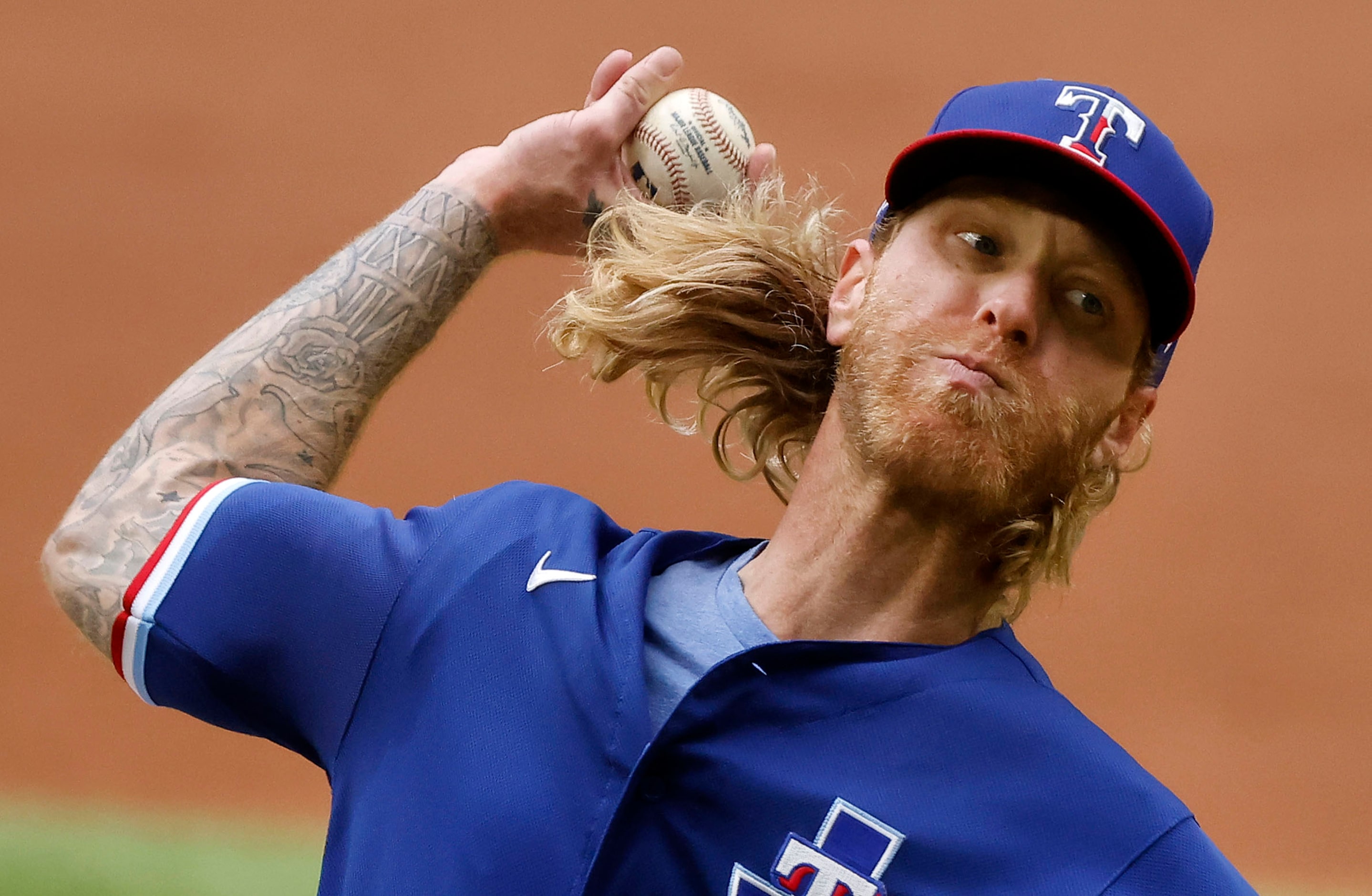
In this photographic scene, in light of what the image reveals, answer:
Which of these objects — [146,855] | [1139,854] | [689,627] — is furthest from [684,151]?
[146,855]

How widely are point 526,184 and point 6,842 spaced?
9.54ft

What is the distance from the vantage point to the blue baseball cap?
1.39m

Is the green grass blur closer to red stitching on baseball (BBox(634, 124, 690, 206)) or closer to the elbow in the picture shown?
the elbow

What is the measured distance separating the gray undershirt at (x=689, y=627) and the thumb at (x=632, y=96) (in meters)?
0.64

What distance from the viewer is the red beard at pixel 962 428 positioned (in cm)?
135

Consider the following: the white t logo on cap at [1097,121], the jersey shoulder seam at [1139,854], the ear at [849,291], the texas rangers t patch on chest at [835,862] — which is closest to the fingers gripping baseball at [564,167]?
the ear at [849,291]

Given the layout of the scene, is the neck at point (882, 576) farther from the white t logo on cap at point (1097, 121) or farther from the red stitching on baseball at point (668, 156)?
the red stitching on baseball at point (668, 156)

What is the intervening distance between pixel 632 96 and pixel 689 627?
31.5 inches

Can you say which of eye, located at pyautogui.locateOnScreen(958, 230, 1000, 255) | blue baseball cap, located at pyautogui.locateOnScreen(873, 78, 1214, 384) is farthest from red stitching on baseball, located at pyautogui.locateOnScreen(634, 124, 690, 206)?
eye, located at pyautogui.locateOnScreen(958, 230, 1000, 255)

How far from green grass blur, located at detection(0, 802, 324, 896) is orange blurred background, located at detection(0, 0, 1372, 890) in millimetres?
89

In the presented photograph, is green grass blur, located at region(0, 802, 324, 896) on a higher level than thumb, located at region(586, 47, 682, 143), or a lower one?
lower

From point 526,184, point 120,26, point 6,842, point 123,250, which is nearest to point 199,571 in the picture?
point 526,184

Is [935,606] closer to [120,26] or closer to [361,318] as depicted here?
[361,318]

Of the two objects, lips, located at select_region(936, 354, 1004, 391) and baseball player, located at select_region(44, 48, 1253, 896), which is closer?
baseball player, located at select_region(44, 48, 1253, 896)
